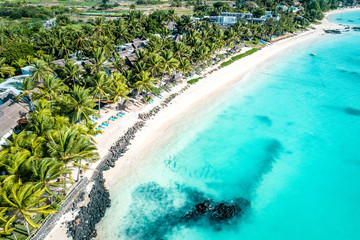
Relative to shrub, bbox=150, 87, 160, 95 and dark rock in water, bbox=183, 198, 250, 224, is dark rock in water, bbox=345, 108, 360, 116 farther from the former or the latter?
shrub, bbox=150, 87, 160, 95

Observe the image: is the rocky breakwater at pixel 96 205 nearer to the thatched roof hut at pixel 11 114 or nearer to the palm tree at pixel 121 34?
the thatched roof hut at pixel 11 114

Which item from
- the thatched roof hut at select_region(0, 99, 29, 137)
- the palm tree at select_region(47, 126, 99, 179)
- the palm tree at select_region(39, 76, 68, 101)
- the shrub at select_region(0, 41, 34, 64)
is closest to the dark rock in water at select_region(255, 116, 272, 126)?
the palm tree at select_region(47, 126, 99, 179)

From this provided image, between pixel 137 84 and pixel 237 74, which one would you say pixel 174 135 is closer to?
pixel 137 84

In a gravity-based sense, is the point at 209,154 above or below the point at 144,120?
below

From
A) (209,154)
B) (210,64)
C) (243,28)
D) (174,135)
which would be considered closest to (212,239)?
(209,154)

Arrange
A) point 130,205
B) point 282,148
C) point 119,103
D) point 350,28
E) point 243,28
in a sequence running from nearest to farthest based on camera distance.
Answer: point 130,205 → point 282,148 → point 119,103 → point 243,28 → point 350,28

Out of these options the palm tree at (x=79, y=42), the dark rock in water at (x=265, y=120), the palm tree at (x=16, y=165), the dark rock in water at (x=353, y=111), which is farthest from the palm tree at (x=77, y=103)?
the dark rock in water at (x=353, y=111)

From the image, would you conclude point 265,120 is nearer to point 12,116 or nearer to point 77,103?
point 77,103
